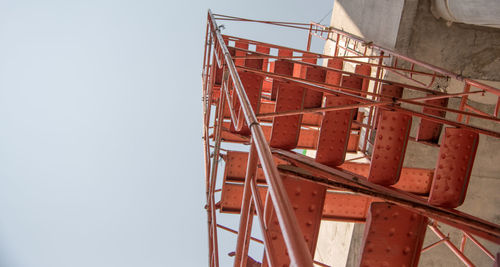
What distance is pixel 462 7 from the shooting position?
684cm

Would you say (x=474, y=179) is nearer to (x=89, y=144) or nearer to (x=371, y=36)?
(x=371, y=36)

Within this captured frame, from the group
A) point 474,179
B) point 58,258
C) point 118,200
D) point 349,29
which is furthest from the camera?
point 118,200

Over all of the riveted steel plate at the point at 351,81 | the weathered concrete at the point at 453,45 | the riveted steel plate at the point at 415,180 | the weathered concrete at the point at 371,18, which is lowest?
the riveted steel plate at the point at 415,180

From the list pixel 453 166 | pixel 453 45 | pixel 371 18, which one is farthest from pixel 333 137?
pixel 371 18

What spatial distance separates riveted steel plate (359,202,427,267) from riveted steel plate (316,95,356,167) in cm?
128

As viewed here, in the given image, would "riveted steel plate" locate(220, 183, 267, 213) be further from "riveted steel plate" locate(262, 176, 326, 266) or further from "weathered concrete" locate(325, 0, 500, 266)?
"weathered concrete" locate(325, 0, 500, 266)

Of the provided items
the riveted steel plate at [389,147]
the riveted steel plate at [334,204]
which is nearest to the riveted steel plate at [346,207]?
the riveted steel plate at [334,204]

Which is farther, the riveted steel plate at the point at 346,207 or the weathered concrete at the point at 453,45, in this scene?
the weathered concrete at the point at 453,45

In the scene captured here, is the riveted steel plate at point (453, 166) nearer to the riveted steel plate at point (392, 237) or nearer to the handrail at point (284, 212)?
the riveted steel plate at point (392, 237)

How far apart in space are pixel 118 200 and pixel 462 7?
36458 millimetres

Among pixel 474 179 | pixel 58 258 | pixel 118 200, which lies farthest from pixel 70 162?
pixel 474 179

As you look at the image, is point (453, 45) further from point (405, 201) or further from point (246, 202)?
point (246, 202)

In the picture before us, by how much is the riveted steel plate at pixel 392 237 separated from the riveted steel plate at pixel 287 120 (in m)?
2.01

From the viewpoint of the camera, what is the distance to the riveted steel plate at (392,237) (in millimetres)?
3875
